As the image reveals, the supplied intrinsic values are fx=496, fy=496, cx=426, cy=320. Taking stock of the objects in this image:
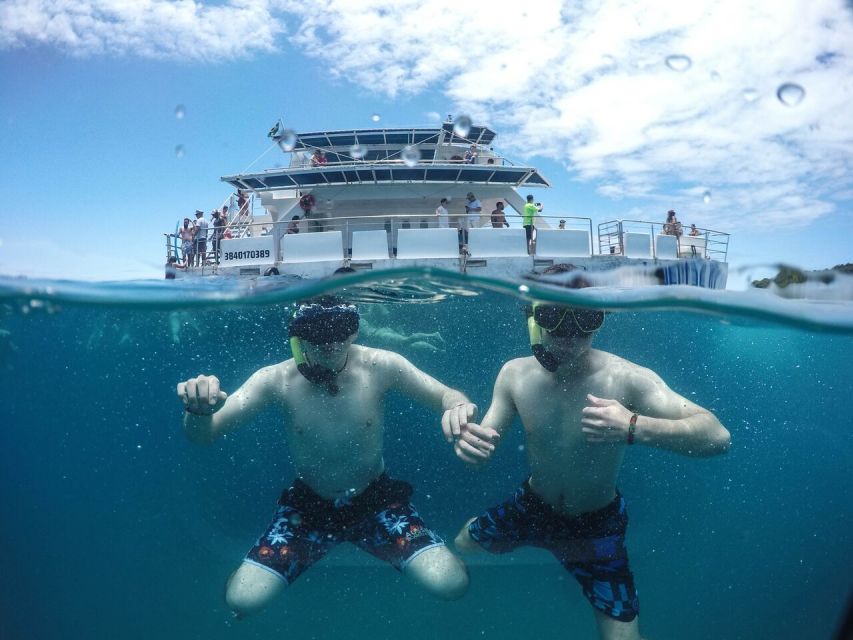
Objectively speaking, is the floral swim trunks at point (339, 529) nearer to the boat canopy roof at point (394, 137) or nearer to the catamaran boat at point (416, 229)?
the catamaran boat at point (416, 229)

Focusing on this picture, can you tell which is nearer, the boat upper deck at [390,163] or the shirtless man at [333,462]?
the shirtless man at [333,462]

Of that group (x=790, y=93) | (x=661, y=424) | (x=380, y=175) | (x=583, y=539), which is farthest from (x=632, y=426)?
(x=380, y=175)

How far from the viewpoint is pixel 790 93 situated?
3.41 m

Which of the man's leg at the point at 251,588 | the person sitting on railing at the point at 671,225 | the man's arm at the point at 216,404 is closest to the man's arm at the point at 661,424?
the person sitting on railing at the point at 671,225

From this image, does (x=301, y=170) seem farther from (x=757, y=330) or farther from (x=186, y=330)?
(x=757, y=330)

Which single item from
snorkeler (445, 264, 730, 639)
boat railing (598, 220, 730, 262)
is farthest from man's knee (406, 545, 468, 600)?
boat railing (598, 220, 730, 262)

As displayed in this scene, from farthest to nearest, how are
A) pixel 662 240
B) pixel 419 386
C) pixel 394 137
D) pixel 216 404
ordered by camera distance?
1. pixel 394 137
2. pixel 662 240
3. pixel 419 386
4. pixel 216 404

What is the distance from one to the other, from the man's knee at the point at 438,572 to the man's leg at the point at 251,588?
1260 mm

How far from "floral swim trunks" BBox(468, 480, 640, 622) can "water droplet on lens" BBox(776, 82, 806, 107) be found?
3.53m

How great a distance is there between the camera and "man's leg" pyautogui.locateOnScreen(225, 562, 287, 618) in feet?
14.9

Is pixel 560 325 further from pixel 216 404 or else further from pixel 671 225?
pixel 216 404

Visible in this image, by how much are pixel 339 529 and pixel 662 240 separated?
16.5ft

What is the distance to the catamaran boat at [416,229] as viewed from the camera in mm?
6219

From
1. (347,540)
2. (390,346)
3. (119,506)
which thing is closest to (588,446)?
(347,540)
